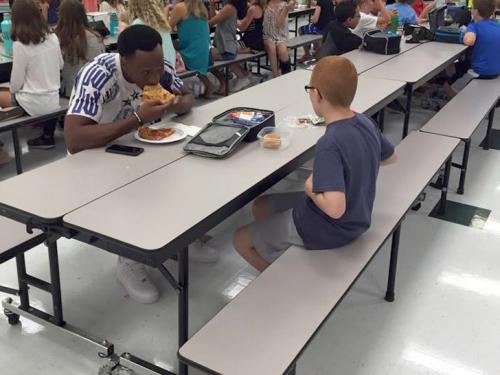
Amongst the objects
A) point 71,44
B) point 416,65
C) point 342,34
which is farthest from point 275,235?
point 342,34

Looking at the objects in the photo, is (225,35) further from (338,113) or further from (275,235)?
(338,113)

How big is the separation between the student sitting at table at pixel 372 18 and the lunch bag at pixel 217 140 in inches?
119

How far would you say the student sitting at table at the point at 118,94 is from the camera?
2264 millimetres

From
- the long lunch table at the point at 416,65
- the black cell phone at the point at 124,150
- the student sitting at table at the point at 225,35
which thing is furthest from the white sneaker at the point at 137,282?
the student sitting at table at the point at 225,35

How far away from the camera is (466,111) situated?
4.06 m

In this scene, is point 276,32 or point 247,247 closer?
point 247,247

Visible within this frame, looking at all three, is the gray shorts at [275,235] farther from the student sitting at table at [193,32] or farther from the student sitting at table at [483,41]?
the student sitting at table at [483,41]

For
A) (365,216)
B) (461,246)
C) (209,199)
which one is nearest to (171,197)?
(209,199)

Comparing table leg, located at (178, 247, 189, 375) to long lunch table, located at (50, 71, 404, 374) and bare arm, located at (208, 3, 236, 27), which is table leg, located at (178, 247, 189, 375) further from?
bare arm, located at (208, 3, 236, 27)

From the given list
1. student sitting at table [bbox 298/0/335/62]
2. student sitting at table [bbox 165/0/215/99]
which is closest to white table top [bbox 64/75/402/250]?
student sitting at table [bbox 165/0/215/99]

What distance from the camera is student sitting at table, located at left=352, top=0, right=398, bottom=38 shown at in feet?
17.2

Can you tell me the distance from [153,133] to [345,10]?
112 inches

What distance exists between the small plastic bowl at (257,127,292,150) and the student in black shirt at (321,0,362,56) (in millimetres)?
2572

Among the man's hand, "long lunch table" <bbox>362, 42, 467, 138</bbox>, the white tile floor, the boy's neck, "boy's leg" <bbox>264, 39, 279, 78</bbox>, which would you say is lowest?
→ the white tile floor
